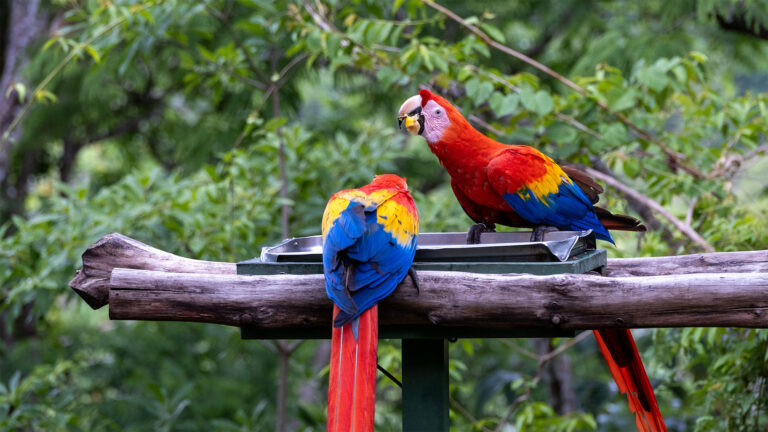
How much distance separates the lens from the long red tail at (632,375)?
1625 mm

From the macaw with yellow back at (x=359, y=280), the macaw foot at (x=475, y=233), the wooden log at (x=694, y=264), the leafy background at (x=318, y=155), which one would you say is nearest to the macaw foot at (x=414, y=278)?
the macaw with yellow back at (x=359, y=280)

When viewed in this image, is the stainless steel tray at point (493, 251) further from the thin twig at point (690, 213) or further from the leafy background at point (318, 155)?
the thin twig at point (690, 213)

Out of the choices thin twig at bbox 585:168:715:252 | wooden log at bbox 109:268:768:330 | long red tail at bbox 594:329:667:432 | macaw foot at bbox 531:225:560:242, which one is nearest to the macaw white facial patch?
macaw foot at bbox 531:225:560:242

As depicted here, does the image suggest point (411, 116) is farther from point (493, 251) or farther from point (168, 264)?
point (168, 264)

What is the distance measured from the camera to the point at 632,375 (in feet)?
5.41

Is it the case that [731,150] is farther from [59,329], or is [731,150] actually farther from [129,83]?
[59,329]

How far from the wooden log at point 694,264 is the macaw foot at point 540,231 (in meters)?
0.16

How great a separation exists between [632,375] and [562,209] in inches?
17.0

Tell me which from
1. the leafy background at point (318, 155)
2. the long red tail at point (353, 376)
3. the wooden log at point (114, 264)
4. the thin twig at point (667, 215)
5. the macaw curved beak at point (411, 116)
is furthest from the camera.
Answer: the leafy background at point (318, 155)

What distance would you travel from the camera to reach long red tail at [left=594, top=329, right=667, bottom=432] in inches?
64.0

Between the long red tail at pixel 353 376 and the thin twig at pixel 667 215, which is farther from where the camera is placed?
the thin twig at pixel 667 215

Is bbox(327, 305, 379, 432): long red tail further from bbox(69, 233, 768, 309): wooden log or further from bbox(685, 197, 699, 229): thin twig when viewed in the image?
bbox(685, 197, 699, 229): thin twig

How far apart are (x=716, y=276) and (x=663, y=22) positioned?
7.93 feet

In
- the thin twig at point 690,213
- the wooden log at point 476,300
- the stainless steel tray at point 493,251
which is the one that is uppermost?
the thin twig at point 690,213
